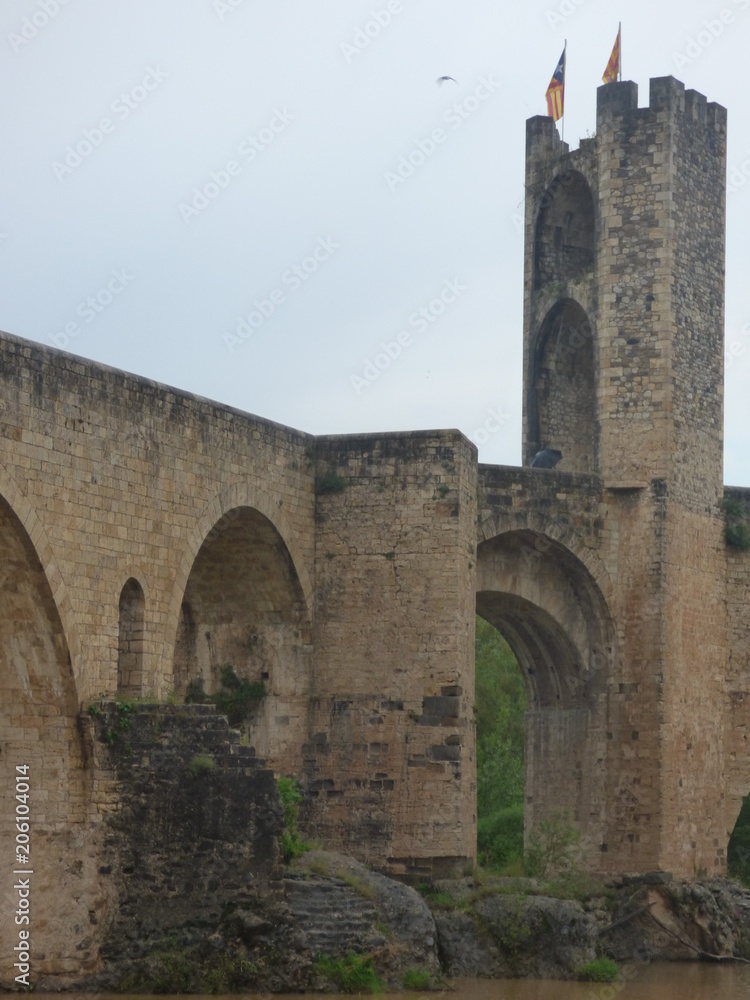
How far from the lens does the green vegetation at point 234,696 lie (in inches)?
840

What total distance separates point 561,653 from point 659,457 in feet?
9.41

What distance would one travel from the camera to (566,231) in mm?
26219

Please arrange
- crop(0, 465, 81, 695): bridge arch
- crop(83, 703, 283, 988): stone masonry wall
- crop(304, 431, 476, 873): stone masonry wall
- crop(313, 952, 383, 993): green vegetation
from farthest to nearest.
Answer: crop(304, 431, 476, 873): stone masonry wall < crop(313, 952, 383, 993): green vegetation < crop(83, 703, 283, 988): stone masonry wall < crop(0, 465, 81, 695): bridge arch

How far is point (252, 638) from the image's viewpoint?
70.4ft

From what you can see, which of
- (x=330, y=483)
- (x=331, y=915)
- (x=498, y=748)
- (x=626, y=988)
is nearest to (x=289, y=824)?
(x=331, y=915)

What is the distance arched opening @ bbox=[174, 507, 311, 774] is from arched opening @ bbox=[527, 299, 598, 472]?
19.7 ft

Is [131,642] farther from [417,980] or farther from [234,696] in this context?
[417,980]

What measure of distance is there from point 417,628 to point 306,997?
5.21 metres

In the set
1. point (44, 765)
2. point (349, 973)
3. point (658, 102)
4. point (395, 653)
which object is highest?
point (658, 102)

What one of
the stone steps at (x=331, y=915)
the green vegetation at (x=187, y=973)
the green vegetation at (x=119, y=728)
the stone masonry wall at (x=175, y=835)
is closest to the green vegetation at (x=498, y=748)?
the stone steps at (x=331, y=915)

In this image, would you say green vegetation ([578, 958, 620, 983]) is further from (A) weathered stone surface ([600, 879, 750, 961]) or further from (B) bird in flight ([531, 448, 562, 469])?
(B) bird in flight ([531, 448, 562, 469])

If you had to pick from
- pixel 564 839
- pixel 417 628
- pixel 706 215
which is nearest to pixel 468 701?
pixel 417 628

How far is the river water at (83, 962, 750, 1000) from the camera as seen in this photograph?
17.3m

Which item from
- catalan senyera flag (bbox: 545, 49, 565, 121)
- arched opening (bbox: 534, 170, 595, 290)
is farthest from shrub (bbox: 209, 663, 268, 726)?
catalan senyera flag (bbox: 545, 49, 565, 121)
